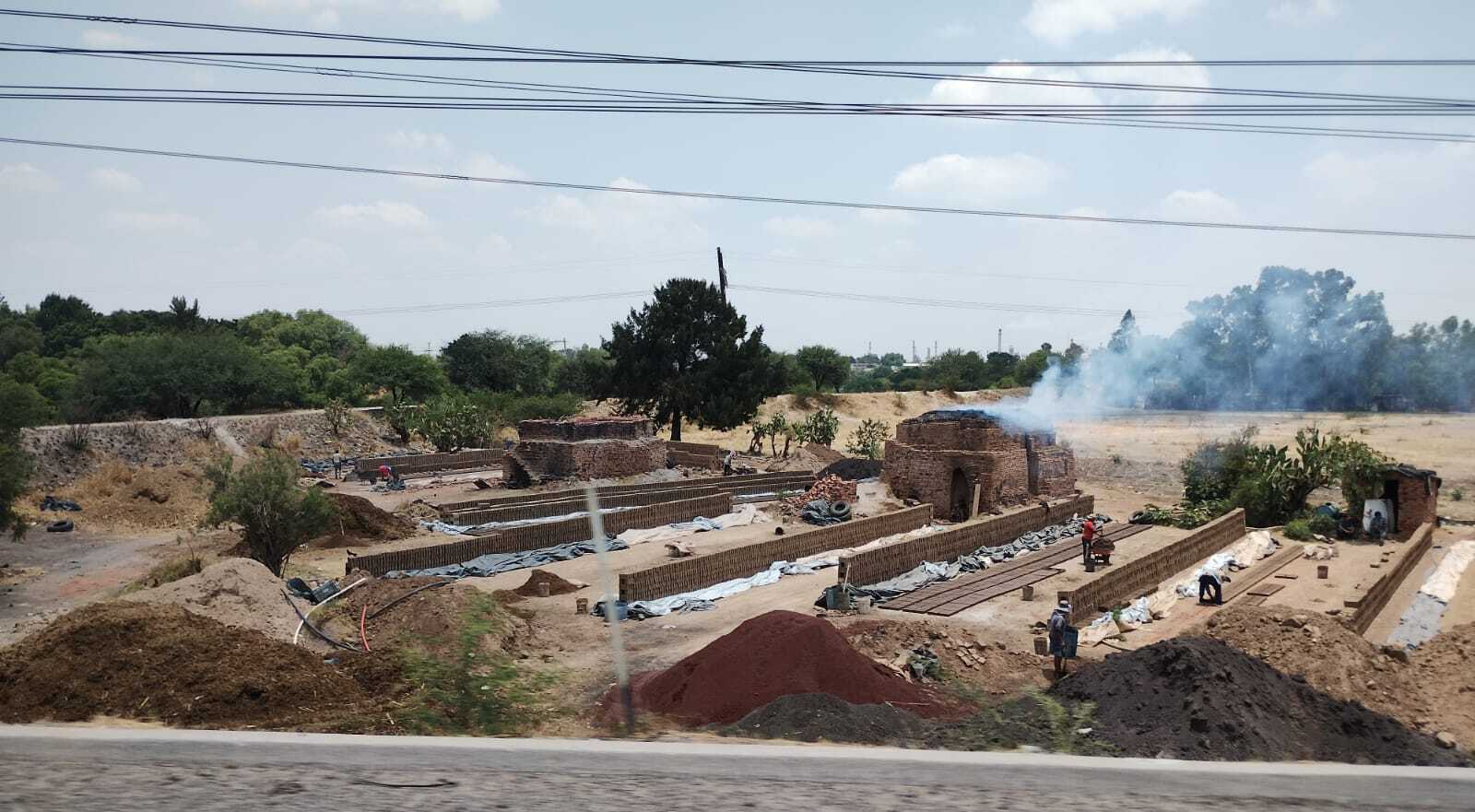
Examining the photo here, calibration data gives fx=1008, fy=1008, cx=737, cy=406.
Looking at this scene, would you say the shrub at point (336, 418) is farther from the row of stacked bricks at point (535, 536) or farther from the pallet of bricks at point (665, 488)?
the row of stacked bricks at point (535, 536)

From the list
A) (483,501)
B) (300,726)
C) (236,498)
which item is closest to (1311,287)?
Result: (483,501)

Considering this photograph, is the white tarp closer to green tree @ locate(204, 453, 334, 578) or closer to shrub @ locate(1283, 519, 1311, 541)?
shrub @ locate(1283, 519, 1311, 541)

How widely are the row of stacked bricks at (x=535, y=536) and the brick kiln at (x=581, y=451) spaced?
27.5ft

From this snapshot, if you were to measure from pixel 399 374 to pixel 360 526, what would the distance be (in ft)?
112

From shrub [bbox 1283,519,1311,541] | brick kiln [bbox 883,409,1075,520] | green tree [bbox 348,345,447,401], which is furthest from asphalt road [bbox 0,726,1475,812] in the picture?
green tree [bbox 348,345,447,401]

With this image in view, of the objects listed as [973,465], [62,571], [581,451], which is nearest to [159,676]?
[62,571]

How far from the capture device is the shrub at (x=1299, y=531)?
81.8 feet

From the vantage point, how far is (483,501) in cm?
2856

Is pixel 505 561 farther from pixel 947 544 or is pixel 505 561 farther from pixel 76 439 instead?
pixel 76 439

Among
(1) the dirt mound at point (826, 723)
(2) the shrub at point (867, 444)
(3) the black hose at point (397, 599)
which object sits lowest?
(1) the dirt mound at point (826, 723)

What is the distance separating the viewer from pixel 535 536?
21.5 metres

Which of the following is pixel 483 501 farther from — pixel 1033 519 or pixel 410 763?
pixel 410 763

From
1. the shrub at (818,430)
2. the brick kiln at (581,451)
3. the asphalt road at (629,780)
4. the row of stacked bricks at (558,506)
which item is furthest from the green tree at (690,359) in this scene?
the asphalt road at (629,780)

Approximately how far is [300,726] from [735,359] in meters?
40.4
